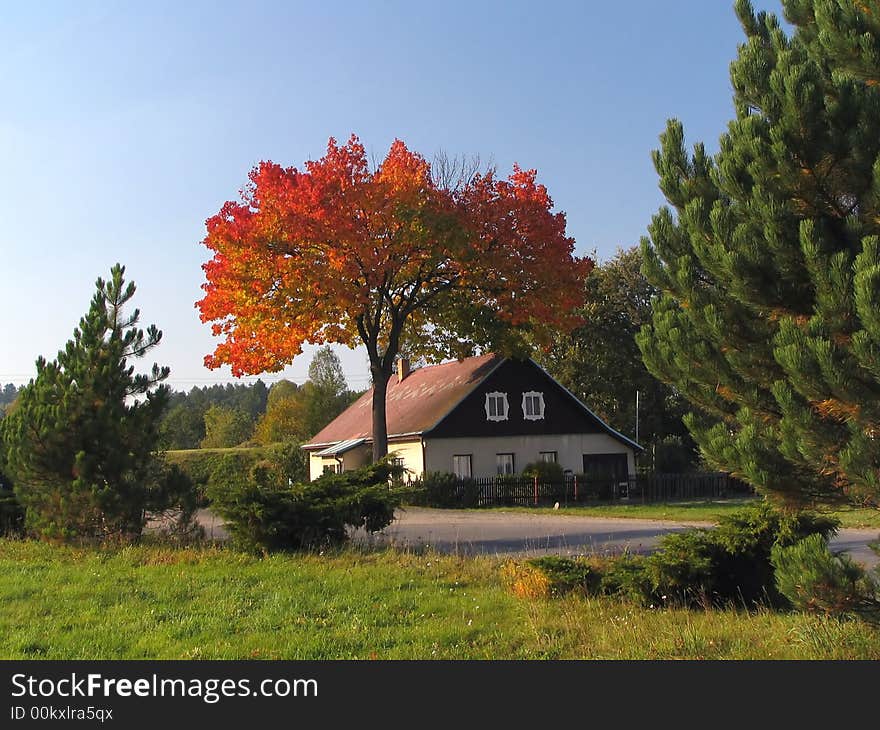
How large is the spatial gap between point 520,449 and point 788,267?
32060mm

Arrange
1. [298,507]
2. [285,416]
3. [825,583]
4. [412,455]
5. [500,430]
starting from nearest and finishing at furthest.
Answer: [825,583], [298,507], [412,455], [500,430], [285,416]

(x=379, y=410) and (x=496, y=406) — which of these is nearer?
(x=379, y=410)

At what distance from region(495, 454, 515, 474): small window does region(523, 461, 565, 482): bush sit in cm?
148

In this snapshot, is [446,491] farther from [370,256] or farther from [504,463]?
[370,256]

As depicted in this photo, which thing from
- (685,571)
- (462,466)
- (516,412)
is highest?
(516,412)

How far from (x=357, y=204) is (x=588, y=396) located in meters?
24.8

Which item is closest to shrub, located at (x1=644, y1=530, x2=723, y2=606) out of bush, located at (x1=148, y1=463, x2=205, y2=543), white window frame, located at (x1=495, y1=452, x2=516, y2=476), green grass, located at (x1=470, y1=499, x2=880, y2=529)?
bush, located at (x1=148, y1=463, x2=205, y2=543)

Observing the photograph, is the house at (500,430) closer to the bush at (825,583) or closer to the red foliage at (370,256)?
the red foliage at (370,256)

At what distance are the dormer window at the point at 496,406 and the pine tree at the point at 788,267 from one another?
100 feet

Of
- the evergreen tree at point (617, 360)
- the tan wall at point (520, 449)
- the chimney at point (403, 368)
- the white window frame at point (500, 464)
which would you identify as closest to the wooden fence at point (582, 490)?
the tan wall at point (520, 449)

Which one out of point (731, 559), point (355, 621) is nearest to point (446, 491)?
point (731, 559)

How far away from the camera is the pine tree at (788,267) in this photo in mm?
6348

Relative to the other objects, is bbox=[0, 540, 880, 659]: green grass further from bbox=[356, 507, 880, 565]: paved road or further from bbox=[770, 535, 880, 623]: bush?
bbox=[356, 507, 880, 565]: paved road

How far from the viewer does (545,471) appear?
36.3m
